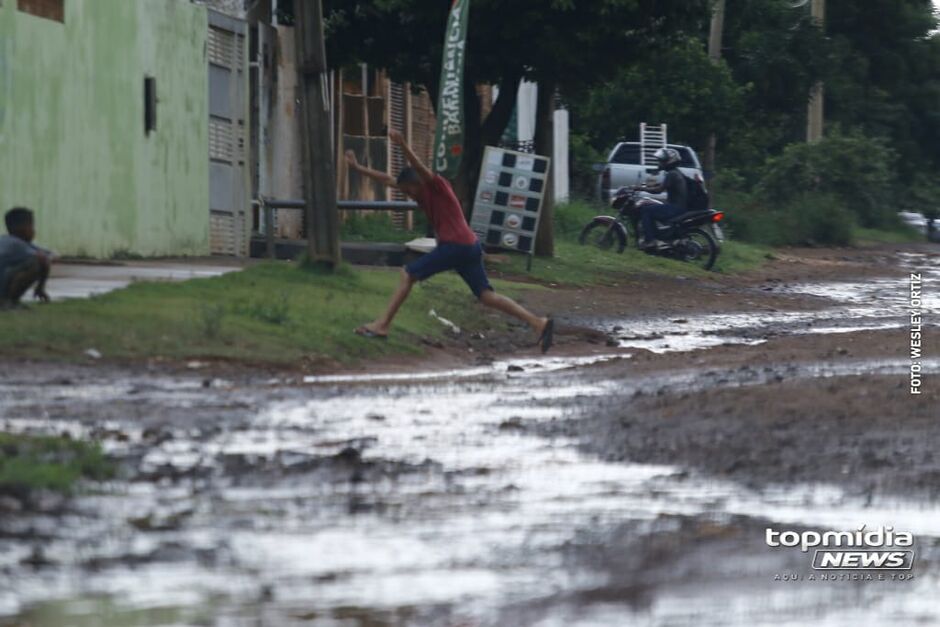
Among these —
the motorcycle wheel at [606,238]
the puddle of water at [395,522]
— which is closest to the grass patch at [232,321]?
the puddle of water at [395,522]

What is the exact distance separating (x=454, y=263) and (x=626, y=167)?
22969mm

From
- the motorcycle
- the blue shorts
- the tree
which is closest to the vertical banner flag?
the tree

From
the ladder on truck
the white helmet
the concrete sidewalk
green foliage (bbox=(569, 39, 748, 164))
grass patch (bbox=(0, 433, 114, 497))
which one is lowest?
grass patch (bbox=(0, 433, 114, 497))

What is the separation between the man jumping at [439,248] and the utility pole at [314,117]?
8.40 feet

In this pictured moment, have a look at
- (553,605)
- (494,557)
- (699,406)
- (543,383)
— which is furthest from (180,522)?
(543,383)

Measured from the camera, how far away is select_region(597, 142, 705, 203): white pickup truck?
120 ft

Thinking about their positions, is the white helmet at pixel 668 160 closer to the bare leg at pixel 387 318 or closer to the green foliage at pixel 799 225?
the green foliage at pixel 799 225

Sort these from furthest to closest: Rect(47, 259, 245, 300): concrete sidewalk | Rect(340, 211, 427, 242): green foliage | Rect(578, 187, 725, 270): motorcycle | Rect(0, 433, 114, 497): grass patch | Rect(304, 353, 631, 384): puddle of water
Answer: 1. Rect(578, 187, 725, 270): motorcycle
2. Rect(340, 211, 427, 242): green foliage
3. Rect(47, 259, 245, 300): concrete sidewalk
4. Rect(304, 353, 631, 384): puddle of water
5. Rect(0, 433, 114, 497): grass patch

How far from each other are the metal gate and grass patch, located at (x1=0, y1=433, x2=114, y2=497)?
14.9 metres

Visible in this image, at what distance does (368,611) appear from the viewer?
16.6ft

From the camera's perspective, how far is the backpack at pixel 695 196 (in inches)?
1099

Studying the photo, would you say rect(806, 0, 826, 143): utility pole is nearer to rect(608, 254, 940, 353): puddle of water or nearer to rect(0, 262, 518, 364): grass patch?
rect(608, 254, 940, 353): puddle of water

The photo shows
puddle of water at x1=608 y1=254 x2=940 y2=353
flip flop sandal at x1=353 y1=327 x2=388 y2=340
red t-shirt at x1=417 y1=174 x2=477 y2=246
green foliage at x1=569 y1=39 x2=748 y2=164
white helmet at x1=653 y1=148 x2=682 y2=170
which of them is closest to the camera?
flip flop sandal at x1=353 y1=327 x2=388 y2=340

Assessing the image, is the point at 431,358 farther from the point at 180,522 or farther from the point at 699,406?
the point at 180,522
